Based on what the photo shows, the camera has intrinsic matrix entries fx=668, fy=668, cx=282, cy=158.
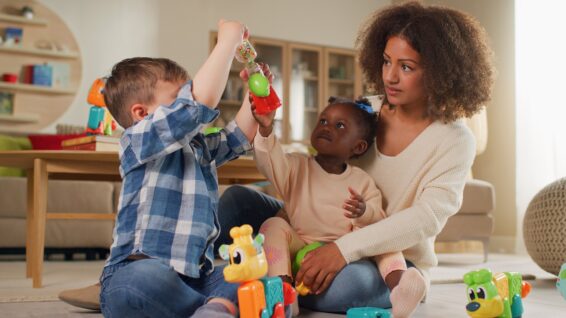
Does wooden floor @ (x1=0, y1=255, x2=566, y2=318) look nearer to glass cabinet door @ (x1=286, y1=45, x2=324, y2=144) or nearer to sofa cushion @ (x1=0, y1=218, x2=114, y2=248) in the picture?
sofa cushion @ (x1=0, y1=218, x2=114, y2=248)

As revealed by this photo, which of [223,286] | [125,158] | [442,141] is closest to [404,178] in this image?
[442,141]

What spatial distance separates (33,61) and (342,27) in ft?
9.13

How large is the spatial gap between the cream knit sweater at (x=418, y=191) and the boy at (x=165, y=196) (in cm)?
36

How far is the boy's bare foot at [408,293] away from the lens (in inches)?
49.9

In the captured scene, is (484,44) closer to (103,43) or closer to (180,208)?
(180,208)

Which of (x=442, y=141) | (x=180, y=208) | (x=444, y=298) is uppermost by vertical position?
(x=442, y=141)

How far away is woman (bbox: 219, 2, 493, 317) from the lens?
1423 millimetres

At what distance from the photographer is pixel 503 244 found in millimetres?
4543

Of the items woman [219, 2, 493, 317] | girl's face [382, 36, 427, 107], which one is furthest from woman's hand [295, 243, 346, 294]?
girl's face [382, 36, 427, 107]

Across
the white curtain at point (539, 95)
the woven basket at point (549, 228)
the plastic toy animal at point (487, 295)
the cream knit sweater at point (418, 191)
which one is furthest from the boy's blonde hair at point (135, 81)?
the white curtain at point (539, 95)

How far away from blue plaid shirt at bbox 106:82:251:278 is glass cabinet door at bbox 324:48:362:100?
5.05 metres

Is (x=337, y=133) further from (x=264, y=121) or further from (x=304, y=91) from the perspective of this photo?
(x=304, y=91)

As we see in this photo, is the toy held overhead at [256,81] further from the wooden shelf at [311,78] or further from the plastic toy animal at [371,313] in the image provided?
the wooden shelf at [311,78]

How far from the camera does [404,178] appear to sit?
156cm
